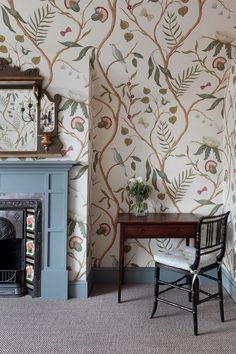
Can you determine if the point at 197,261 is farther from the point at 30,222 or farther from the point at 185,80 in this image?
the point at 185,80

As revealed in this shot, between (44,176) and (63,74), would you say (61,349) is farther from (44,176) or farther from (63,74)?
(63,74)

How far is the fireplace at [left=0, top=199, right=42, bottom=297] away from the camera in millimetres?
3102

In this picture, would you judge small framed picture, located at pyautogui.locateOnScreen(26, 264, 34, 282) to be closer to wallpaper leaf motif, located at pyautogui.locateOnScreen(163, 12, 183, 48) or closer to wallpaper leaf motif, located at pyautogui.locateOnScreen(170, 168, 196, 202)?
wallpaper leaf motif, located at pyautogui.locateOnScreen(170, 168, 196, 202)

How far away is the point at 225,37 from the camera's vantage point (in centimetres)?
322

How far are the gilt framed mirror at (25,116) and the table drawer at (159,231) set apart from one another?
0.96 meters

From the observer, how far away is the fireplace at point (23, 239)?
3.10 meters

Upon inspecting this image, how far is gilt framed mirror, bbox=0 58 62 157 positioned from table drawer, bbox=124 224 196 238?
0.96m

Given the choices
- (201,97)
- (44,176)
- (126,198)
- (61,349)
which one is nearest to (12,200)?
(44,176)

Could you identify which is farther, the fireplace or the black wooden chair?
the fireplace

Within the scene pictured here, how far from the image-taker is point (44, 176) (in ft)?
10.1

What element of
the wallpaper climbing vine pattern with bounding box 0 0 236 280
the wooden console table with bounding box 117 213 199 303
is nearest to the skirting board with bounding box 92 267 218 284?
the wallpaper climbing vine pattern with bounding box 0 0 236 280

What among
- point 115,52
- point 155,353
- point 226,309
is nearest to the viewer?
point 155,353

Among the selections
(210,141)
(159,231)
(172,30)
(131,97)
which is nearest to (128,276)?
(159,231)

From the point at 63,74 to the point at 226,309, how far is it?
251 centimetres
